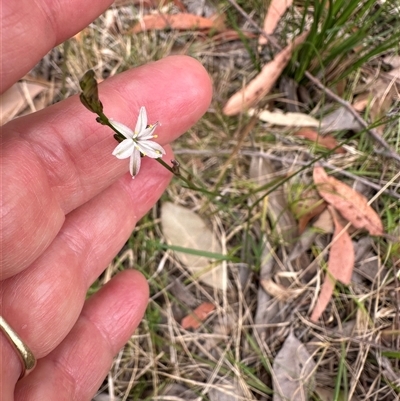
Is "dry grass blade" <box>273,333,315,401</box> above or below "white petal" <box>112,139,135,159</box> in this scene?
below

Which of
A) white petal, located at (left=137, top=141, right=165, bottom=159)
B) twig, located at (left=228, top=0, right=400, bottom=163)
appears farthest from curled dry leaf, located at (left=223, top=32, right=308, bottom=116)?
white petal, located at (left=137, top=141, right=165, bottom=159)

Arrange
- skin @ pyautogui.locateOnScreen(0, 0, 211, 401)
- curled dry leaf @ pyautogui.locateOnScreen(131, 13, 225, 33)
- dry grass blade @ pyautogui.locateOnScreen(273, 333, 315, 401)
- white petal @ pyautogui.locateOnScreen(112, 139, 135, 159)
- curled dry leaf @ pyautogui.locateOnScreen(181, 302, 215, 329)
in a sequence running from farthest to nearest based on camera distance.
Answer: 1. curled dry leaf @ pyautogui.locateOnScreen(131, 13, 225, 33)
2. curled dry leaf @ pyautogui.locateOnScreen(181, 302, 215, 329)
3. dry grass blade @ pyautogui.locateOnScreen(273, 333, 315, 401)
4. skin @ pyautogui.locateOnScreen(0, 0, 211, 401)
5. white petal @ pyautogui.locateOnScreen(112, 139, 135, 159)

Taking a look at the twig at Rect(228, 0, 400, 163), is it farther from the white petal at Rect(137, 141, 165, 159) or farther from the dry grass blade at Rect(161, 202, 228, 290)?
the white petal at Rect(137, 141, 165, 159)

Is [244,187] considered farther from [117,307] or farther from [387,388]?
[387,388]

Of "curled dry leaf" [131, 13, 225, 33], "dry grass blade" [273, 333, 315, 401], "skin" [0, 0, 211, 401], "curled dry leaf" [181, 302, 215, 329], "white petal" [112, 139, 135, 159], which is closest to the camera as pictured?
"white petal" [112, 139, 135, 159]

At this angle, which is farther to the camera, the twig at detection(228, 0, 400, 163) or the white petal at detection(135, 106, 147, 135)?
the twig at detection(228, 0, 400, 163)

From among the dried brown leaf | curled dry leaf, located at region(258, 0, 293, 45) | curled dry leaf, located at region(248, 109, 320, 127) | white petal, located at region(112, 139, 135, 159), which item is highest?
white petal, located at region(112, 139, 135, 159)

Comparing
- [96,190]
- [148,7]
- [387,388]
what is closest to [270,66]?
[148,7]

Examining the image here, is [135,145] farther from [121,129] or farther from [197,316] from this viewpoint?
[197,316]
